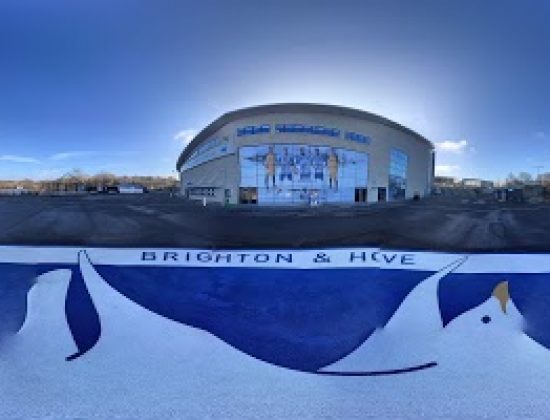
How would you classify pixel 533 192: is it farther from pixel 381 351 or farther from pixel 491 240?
pixel 381 351

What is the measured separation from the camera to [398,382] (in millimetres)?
2461

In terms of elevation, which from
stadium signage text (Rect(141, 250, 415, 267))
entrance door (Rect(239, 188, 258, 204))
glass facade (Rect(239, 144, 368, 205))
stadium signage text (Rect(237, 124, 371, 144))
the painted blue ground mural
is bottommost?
the painted blue ground mural

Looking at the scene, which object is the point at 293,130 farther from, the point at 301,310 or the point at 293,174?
the point at 301,310

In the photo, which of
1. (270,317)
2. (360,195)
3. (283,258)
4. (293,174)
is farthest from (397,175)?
(270,317)

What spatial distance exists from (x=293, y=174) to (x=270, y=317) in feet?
72.5

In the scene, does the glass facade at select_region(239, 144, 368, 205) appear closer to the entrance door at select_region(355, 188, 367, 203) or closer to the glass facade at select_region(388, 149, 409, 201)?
the entrance door at select_region(355, 188, 367, 203)

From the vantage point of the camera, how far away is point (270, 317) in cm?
368

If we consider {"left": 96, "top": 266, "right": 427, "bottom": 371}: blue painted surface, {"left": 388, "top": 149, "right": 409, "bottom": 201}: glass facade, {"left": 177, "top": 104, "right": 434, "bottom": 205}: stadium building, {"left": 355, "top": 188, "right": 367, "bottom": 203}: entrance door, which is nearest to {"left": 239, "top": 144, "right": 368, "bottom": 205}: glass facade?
{"left": 177, "top": 104, "right": 434, "bottom": 205}: stadium building

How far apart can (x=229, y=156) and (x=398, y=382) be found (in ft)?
84.6

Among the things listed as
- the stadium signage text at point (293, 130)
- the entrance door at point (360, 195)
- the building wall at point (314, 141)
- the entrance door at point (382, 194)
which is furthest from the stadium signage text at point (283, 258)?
the entrance door at point (382, 194)

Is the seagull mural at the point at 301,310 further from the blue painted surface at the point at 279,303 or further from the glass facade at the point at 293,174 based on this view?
the glass facade at the point at 293,174

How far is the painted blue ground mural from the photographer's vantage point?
263 cm

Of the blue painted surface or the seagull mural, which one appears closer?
the seagull mural

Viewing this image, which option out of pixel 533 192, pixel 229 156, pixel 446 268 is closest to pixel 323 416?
pixel 446 268
